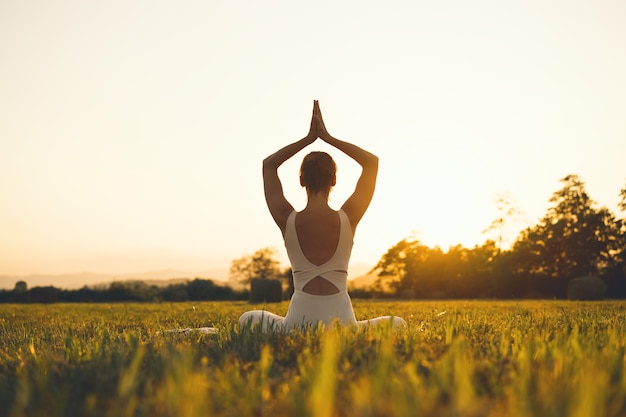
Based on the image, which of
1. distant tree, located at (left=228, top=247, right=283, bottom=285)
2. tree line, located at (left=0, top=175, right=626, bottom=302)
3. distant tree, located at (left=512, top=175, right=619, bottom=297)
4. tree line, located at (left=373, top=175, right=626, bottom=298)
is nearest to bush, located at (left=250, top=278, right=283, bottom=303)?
tree line, located at (left=0, top=175, right=626, bottom=302)

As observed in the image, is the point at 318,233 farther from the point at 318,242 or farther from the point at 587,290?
the point at 587,290

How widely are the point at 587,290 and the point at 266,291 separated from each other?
15.8m

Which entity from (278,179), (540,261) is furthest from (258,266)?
(278,179)

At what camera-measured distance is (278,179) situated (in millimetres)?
5477

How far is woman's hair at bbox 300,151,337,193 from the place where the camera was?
16.9ft

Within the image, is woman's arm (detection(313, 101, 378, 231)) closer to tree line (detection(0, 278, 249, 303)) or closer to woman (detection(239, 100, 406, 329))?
woman (detection(239, 100, 406, 329))

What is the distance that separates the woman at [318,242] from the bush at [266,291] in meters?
21.8

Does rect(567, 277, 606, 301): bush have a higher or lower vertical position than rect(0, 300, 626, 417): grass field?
higher

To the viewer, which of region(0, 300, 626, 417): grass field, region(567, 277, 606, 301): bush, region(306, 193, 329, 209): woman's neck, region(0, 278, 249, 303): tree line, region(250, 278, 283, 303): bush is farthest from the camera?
region(0, 278, 249, 303): tree line

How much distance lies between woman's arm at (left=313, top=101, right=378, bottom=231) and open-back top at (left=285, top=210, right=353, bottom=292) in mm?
123

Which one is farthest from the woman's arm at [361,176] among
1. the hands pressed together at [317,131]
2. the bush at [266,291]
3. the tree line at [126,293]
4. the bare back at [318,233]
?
the tree line at [126,293]

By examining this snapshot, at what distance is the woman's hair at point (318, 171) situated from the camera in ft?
16.9

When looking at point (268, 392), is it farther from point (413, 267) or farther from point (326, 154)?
point (413, 267)

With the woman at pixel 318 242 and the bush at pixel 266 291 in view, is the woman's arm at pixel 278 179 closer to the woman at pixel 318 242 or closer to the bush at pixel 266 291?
the woman at pixel 318 242
